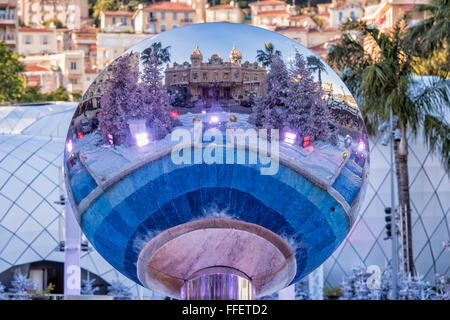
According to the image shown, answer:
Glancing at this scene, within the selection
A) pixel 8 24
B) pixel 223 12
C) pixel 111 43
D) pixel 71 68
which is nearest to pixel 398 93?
pixel 8 24

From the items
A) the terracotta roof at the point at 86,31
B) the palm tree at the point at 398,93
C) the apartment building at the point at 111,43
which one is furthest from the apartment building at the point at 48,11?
the palm tree at the point at 398,93

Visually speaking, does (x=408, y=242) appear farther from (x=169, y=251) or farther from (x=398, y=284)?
(x=169, y=251)

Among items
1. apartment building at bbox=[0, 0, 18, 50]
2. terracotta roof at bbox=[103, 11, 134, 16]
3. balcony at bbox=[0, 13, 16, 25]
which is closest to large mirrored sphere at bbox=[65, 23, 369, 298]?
apartment building at bbox=[0, 0, 18, 50]

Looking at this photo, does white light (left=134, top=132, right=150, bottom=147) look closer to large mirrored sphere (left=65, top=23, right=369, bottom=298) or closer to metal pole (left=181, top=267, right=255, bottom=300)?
large mirrored sphere (left=65, top=23, right=369, bottom=298)

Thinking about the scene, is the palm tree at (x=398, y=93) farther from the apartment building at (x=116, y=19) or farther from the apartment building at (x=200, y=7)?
the apartment building at (x=200, y=7)
